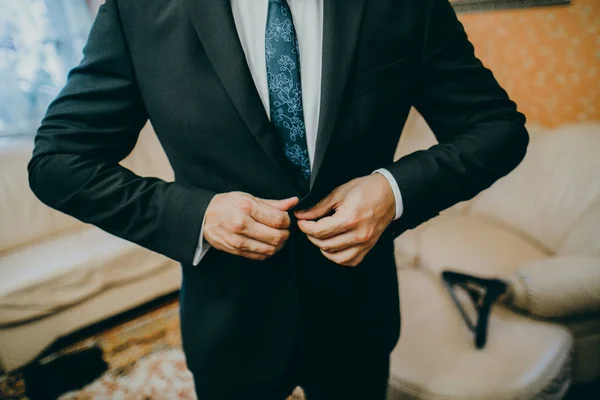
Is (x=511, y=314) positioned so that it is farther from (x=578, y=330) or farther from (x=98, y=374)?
(x=98, y=374)

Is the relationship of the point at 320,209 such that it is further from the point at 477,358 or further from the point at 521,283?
the point at 521,283

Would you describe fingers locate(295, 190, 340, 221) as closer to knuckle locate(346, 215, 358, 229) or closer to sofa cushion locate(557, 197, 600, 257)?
knuckle locate(346, 215, 358, 229)

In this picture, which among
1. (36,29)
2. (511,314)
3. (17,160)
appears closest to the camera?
(511,314)

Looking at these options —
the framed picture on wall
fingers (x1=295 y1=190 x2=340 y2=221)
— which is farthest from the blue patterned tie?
the framed picture on wall

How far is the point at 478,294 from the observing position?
1472mm

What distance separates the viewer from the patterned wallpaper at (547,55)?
6.31 feet

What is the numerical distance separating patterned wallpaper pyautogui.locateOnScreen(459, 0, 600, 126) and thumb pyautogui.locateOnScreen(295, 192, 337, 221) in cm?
215

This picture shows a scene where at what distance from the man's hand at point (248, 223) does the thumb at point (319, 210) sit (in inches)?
1.3

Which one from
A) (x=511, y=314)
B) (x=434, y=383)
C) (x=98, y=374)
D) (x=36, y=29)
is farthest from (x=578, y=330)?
(x=36, y=29)

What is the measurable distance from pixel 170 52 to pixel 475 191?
60 centimetres

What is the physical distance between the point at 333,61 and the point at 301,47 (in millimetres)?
79

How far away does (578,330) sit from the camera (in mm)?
1422

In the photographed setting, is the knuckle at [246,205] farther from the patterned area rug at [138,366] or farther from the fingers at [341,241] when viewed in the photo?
the patterned area rug at [138,366]

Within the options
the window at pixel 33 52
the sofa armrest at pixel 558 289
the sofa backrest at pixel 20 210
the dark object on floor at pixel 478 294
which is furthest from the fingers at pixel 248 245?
the window at pixel 33 52
